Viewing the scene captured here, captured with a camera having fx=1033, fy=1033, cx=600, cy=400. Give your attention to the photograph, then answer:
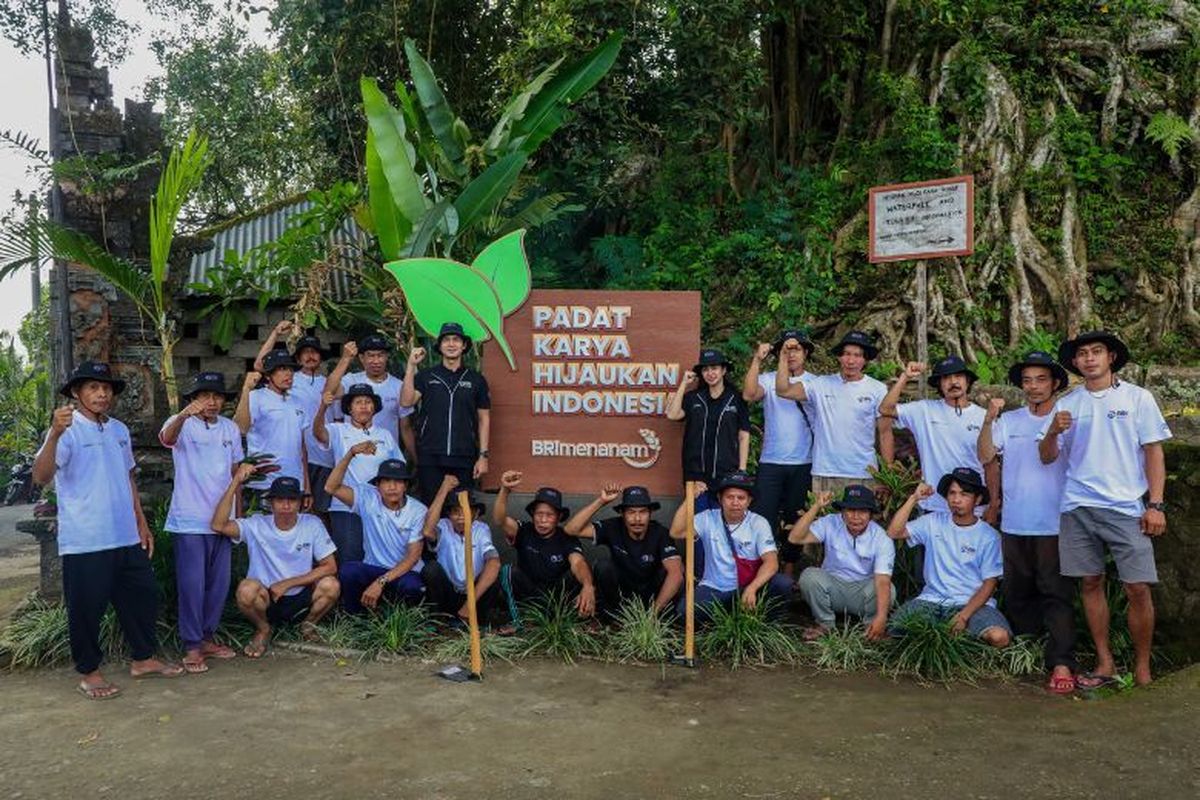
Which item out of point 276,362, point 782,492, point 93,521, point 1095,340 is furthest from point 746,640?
point 93,521

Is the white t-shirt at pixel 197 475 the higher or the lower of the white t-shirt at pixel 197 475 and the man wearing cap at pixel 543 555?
the higher

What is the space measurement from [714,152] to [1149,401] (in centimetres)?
652

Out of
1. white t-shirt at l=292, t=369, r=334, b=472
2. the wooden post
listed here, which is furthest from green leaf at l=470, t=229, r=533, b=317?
the wooden post

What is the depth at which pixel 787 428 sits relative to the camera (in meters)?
6.55

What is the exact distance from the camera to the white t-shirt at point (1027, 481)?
553cm

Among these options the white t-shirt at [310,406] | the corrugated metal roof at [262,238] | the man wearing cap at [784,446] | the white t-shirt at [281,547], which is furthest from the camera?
the corrugated metal roof at [262,238]

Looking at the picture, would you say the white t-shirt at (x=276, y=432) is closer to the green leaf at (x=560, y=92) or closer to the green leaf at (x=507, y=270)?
the green leaf at (x=507, y=270)

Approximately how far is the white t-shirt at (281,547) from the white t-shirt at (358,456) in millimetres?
367

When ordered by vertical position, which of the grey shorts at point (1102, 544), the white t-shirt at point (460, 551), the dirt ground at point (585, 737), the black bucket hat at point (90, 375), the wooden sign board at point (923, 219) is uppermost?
the wooden sign board at point (923, 219)

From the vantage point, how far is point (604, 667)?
5688 mm

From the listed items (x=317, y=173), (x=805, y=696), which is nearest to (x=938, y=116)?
(x=805, y=696)

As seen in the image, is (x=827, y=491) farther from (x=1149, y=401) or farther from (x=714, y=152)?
(x=714, y=152)

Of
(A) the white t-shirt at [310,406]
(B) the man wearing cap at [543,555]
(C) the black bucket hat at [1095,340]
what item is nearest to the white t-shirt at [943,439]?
(C) the black bucket hat at [1095,340]

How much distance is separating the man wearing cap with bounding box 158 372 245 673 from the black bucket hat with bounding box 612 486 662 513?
7.66 ft
